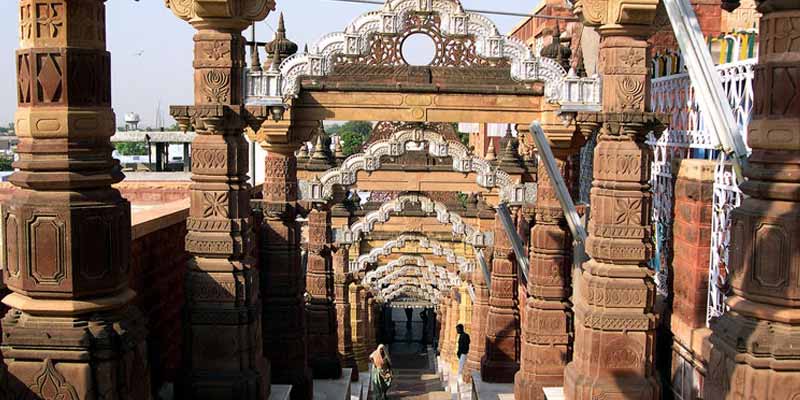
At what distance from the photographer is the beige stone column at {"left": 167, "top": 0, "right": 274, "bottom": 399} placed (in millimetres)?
5332

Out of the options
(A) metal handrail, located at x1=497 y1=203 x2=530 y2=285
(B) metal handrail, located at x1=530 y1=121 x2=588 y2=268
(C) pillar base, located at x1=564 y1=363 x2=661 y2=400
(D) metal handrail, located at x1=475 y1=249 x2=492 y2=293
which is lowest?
(D) metal handrail, located at x1=475 y1=249 x2=492 y2=293

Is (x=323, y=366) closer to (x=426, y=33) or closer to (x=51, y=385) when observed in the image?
(x=426, y=33)

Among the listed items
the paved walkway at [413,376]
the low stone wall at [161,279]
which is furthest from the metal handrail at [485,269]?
the paved walkway at [413,376]

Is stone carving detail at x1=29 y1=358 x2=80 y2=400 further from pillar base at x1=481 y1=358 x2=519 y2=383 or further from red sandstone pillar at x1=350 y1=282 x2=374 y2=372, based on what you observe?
red sandstone pillar at x1=350 y1=282 x2=374 y2=372

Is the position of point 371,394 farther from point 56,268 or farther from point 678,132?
point 56,268

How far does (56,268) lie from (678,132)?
5.56 meters

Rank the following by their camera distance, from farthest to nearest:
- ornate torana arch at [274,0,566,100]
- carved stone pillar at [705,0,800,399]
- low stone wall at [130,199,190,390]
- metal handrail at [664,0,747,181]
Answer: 1. ornate torana arch at [274,0,566,100]
2. low stone wall at [130,199,190,390]
3. metal handrail at [664,0,747,181]
4. carved stone pillar at [705,0,800,399]

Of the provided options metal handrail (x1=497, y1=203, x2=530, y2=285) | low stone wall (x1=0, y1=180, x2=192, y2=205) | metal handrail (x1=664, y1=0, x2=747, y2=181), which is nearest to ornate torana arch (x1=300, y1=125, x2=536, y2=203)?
metal handrail (x1=497, y1=203, x2=530, y2=285)

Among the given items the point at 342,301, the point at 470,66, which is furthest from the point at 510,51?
the point at 342,301

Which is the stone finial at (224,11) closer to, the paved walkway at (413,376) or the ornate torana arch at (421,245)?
the ornate torana arch at (421,245)

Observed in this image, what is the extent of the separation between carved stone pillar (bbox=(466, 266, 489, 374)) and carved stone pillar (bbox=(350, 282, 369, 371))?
5.22 meters

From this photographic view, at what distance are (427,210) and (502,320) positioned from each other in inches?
93.8

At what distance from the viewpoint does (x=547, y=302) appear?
8023 mm

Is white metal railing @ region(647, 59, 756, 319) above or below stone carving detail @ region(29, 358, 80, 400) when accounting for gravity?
above
